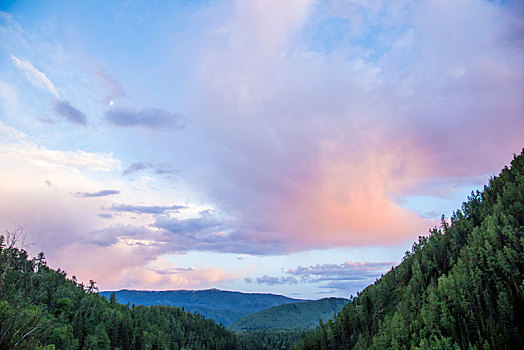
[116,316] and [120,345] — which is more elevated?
[116,316]

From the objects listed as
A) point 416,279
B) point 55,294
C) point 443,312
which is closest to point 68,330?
point 55,294

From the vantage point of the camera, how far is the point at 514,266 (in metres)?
148

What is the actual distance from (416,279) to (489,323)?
234 feet

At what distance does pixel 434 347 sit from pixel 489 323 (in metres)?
20.9

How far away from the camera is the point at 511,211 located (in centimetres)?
18188

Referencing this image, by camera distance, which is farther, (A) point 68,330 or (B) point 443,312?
(B) point 443,312

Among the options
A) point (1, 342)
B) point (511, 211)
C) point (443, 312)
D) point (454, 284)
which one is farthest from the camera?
point (511, 211)

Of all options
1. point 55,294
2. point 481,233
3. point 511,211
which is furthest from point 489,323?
point 55,294

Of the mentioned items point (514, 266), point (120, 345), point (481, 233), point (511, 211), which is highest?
point (511, 211)

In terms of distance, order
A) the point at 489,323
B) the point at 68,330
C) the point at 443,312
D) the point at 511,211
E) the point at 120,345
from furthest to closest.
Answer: the point at 511,211, the point at 120,345, the point at 443,312, the point at 68,330, the point at 489,323

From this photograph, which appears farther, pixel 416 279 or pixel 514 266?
pixel 416 279

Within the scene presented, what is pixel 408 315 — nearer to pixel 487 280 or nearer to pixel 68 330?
pixel 487 280

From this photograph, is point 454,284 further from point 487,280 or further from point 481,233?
point 481,233

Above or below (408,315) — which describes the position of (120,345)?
below
